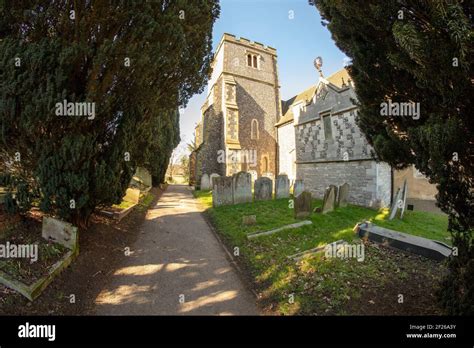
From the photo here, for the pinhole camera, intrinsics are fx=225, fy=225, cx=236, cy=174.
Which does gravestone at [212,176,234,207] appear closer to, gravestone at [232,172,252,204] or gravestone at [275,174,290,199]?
gravestone at [232,172,252,204]

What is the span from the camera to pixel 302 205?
7.89 metres

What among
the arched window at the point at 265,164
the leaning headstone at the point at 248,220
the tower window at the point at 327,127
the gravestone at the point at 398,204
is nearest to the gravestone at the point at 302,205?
the leaning headstone at the point at 248,220

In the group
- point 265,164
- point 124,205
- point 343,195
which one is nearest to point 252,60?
point 265,164

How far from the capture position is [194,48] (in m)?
6.61

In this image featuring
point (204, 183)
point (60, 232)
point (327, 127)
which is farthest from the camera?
point (204, 183)

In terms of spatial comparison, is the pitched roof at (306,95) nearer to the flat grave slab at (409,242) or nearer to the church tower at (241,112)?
the church tower at (241,112)

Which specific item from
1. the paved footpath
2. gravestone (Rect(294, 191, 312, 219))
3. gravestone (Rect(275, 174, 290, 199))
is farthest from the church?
the paved footpath

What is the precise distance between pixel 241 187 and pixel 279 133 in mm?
13731

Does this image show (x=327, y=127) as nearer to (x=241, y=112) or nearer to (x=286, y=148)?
(x=286, y=148)

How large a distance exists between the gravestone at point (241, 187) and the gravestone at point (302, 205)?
11.1 feet

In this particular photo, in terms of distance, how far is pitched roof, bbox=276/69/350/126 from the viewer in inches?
591

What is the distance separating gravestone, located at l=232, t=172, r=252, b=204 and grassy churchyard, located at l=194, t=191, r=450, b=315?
10.3 feet

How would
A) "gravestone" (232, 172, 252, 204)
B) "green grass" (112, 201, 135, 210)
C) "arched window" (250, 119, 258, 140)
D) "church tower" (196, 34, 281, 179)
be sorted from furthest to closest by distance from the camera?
1. "arched window" (250, 119, 258, 140)
2. "church tower" (196, 34, 281, 179)
3. "gravestone" (232, 172, 252, 204)
4. "green grass" (112, 201, 135, 210)
